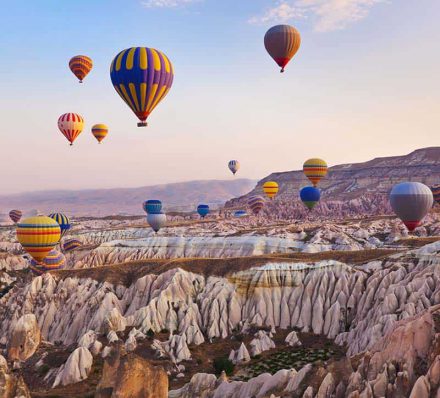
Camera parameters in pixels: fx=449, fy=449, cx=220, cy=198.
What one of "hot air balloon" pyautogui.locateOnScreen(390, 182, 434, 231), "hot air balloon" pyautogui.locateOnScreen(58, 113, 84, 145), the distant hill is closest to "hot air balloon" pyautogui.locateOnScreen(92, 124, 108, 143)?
"hot air balloon" pyautogui.locateOnScreen(58, 113, 84, 145)

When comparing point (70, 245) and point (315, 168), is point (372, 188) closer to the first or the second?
point (315, 168)

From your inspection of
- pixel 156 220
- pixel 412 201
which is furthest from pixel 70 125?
pixel 412 201

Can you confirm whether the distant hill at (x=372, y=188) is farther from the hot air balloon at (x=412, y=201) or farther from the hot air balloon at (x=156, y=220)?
the hot air balloon at (x=412, y=201)

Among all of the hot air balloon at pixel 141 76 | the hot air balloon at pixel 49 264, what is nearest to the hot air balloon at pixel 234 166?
the hot air balloon at pixel 49 264

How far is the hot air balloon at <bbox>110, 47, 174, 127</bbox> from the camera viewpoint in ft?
157

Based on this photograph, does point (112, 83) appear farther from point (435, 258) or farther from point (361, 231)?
point (361, 231)

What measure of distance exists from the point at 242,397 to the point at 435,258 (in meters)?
29.5

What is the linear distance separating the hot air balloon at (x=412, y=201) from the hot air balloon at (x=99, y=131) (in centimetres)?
6248

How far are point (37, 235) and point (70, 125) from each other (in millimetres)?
29633

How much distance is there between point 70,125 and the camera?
275 ft

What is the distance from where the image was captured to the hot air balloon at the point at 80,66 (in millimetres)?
85463

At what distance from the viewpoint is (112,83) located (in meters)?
50.0

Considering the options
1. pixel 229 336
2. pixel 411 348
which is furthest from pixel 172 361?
pixel 411 348

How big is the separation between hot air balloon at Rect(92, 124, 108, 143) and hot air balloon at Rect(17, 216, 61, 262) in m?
38.3
